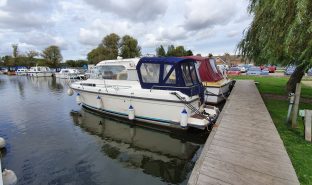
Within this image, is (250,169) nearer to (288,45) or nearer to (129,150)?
(129,150)

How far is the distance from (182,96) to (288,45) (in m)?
4.10

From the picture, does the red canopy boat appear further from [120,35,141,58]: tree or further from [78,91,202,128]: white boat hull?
[120,35,141,58]: tree

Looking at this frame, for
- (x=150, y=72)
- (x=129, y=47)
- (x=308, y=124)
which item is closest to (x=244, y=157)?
(x=308, y=124)

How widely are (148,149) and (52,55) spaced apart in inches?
3079

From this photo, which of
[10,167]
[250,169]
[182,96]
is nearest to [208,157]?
[250,169]

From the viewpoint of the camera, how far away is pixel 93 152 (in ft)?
26.1

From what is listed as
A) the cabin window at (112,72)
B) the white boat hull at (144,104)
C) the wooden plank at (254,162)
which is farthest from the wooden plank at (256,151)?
the cabin window at (112,72)

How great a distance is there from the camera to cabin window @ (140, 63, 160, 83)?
33.2 ft

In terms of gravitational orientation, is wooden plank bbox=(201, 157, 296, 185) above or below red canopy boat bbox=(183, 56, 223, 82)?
below

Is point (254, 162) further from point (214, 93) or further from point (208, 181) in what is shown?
point (214, 93)

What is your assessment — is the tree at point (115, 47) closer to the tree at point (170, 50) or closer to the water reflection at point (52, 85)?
the tree at point (170, 50)

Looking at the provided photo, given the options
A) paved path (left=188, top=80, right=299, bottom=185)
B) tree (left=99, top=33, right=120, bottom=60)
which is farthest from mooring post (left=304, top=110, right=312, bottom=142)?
tree (left=99, top=33, right=120, bottom=60)

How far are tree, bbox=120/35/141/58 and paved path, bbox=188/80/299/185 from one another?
5355 cm

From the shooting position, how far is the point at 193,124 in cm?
893
